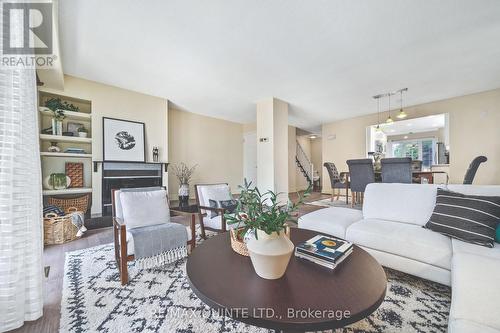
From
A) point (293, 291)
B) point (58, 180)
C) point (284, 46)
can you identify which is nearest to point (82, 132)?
point (58, 180)

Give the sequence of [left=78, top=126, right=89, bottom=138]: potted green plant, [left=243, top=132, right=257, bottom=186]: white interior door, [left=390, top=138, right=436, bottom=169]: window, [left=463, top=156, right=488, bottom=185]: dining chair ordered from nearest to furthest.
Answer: [left=463, top=156, right=488, bottom=185]: dining chair → [left=78, top=126, right=89, bottom=138]: potted green plant → [left=390, top=138, right=436, bottom=169]: window → [left=243, top=132, right=257, bottom=186]: white interior door

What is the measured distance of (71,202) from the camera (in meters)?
3.70

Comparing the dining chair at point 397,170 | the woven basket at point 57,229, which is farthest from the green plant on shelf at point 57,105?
the dining chair at point 397,170

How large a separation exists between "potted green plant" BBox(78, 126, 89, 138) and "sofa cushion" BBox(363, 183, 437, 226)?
16.3 ft

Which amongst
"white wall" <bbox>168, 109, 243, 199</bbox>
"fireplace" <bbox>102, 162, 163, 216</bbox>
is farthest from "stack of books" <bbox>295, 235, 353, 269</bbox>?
"white wall" <bbox>168, 109, 243, 199</bbox>

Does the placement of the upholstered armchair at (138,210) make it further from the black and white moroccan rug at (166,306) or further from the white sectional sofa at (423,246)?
the white sectional sofa at (423,246)

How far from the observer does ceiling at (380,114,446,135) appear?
16.9 ft

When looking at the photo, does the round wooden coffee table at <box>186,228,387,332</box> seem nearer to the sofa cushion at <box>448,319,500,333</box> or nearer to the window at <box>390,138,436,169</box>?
the sofa cushion at <box>448,319,500,333</box>

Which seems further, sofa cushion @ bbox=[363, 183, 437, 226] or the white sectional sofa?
sofa cushion @ bbox=[363, 183, 437, 226]

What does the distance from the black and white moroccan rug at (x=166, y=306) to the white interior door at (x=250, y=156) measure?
18.4 ft

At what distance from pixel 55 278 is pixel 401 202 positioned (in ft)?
10.9

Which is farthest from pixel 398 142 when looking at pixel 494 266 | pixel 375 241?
pixel 494 266

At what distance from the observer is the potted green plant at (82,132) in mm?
3923

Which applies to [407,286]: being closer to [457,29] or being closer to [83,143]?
[457,29]
